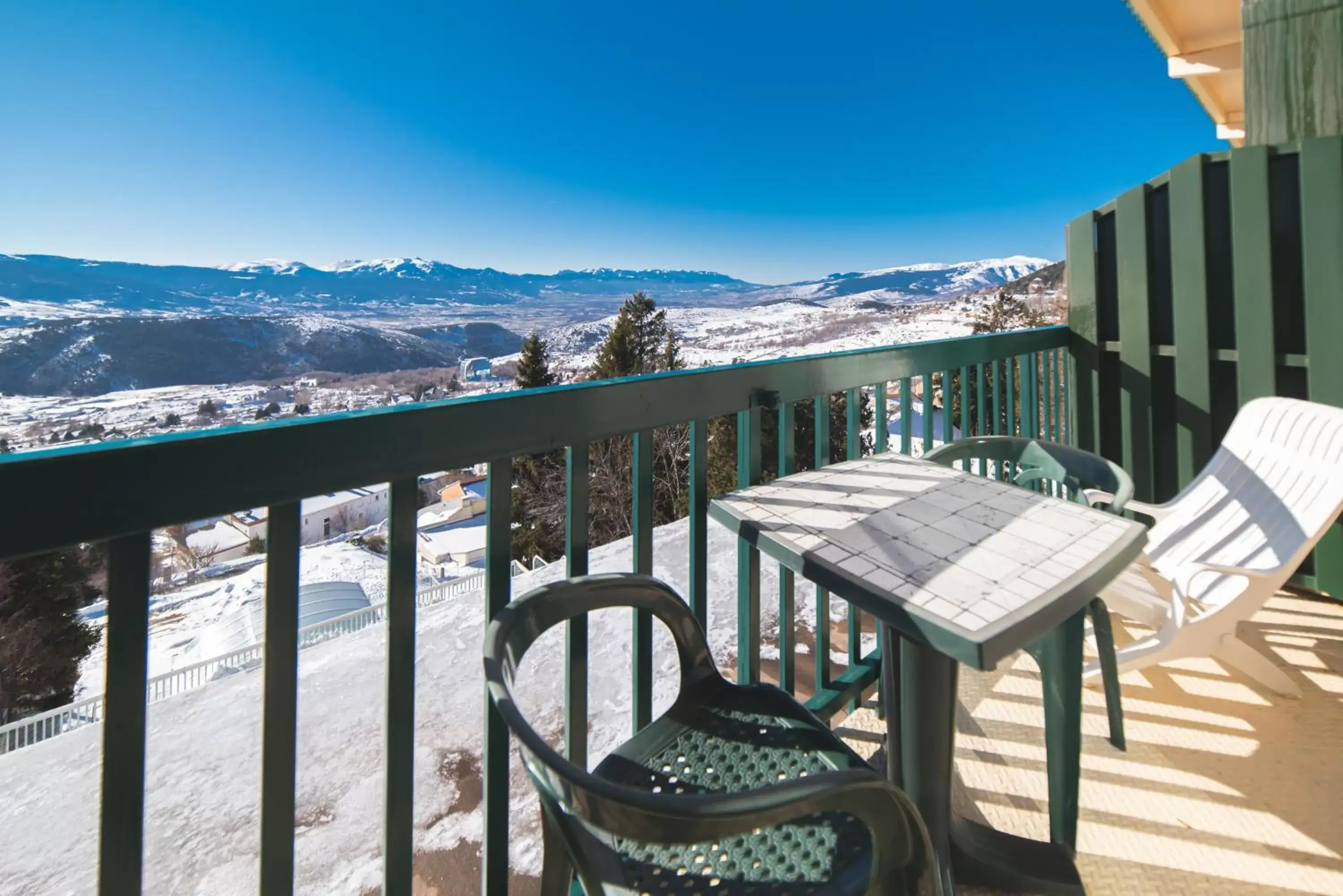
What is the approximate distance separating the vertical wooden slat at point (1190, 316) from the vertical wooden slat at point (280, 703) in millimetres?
3433

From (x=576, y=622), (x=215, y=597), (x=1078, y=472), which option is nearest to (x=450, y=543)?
(x=215, y=597)

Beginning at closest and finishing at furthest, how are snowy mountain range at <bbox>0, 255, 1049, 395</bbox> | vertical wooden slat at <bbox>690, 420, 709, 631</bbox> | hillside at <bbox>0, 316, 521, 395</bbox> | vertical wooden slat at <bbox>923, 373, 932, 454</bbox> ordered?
vertical wooden slat at <bbox>690, 420, 709, 631</bbox> < vertical wooden slat at <bbox>923, 373, 932, 454</bbox> < hillside at <bbox>0, 316, 521, 395</bbox> < snowy mountain range at <bbox>0, 255, 1049, 395</bbox>

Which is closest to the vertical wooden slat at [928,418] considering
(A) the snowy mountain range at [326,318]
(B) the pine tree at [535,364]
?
(A) the snowy mountain range at [326,318]

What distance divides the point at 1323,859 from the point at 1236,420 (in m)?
1.53

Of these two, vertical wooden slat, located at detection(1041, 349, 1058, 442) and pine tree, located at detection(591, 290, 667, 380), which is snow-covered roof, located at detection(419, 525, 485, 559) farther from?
pine tree, located at detection(591, 290, 667, 380)

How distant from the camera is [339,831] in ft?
8.56

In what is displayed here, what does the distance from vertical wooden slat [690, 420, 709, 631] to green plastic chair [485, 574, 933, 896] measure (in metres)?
0.45

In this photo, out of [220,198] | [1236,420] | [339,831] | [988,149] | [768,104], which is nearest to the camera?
[1236,420]

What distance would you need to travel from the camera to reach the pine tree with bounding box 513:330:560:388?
24047 millimetres

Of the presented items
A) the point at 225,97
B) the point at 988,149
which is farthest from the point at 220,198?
the point at 988,149

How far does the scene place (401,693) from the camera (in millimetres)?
1028

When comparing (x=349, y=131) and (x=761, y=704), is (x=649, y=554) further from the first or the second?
(x=349, y=131)

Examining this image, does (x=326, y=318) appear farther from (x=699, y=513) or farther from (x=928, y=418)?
(x=699, y=513)

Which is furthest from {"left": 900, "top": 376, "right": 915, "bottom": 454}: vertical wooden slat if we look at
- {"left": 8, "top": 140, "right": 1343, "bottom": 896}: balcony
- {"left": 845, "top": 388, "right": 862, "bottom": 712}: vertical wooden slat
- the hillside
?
the hillside
